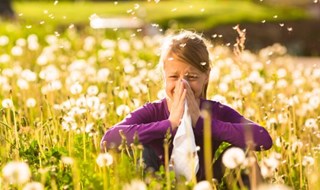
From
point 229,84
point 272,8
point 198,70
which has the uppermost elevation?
point 198,70

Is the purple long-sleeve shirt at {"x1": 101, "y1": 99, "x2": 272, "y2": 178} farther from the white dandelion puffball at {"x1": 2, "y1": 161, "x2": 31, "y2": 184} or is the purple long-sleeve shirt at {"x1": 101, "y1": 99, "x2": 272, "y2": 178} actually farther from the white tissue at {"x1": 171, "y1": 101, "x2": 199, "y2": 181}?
the white dandelion puffball at {"x1": 2, "y1": 161, "x2": 31, "y2": 184}

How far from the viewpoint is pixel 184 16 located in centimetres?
2275

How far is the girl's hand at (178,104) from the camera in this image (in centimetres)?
399

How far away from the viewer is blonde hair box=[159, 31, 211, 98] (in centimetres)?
423

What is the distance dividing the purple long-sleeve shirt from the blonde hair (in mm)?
181

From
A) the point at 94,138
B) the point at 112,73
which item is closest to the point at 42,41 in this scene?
the point at 112,73

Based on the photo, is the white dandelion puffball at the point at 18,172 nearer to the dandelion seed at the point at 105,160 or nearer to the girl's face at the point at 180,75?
the dandelion seed at the point at 105,160

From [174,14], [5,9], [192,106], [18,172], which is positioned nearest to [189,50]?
[192,106]

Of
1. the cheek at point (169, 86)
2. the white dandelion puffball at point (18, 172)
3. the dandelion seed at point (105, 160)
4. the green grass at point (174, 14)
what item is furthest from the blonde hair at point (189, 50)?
the green grass at point (174, 14)

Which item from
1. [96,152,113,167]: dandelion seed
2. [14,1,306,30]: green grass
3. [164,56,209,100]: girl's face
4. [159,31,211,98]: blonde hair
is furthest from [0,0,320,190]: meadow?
[14,1,306,30]: green grass

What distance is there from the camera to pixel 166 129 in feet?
13.3

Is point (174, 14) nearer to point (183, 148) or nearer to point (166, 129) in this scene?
point (166, 129)

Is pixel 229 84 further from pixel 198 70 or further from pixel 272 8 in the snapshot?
pixel 272 8

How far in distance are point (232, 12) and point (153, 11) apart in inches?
87.0
